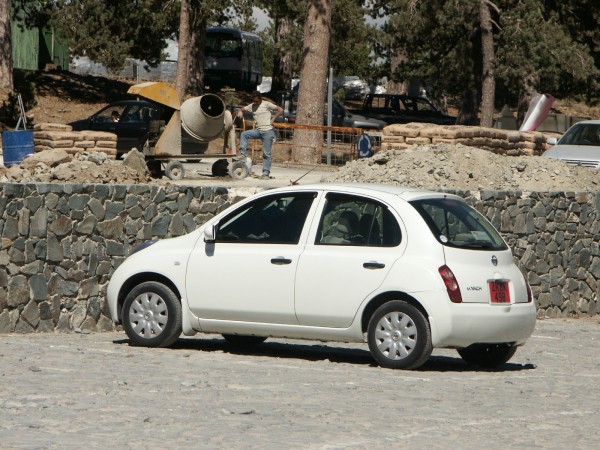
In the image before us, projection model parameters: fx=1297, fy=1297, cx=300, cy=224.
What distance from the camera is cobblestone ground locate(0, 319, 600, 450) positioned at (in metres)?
7.55

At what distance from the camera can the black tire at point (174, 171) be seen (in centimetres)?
2477

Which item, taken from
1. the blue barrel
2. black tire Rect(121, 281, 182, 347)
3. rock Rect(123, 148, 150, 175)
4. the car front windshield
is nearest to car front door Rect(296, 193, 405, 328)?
black tire Rect(121, 281, 182, 347)

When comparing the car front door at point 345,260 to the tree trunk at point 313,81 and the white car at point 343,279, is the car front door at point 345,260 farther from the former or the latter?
the tree trunk at point 313,81

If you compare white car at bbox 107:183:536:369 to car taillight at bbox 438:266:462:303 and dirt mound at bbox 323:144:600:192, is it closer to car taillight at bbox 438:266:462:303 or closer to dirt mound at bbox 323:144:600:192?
car taillight at bbox 438:266:462:303

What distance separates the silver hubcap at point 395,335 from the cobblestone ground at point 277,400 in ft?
0.62

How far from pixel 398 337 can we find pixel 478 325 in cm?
66

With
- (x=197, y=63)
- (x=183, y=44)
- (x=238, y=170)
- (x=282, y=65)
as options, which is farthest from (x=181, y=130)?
(x=282, y=65)

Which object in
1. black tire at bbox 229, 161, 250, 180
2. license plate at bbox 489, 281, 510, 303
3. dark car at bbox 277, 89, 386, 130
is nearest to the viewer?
license plate at bbox 489, 281, 510, 303

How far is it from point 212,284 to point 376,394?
253 centimetres

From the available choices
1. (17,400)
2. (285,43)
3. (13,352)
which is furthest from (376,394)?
(285,43)

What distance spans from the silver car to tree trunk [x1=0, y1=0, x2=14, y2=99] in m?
20.2

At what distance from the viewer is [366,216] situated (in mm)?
10953

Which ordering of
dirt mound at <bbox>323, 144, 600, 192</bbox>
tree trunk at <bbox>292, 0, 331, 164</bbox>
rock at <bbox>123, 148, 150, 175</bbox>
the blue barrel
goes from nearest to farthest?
dirt mound at <bbox>323, 144, 600, 192</bbox> → rock at <bbox>123, 148, 150, 175</bbox> → the blue barrel → tree trunk at <bbox>292, 0, 331, 164</bbox>

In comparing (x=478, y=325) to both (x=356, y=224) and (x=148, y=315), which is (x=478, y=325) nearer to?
(x=356, y=224)
